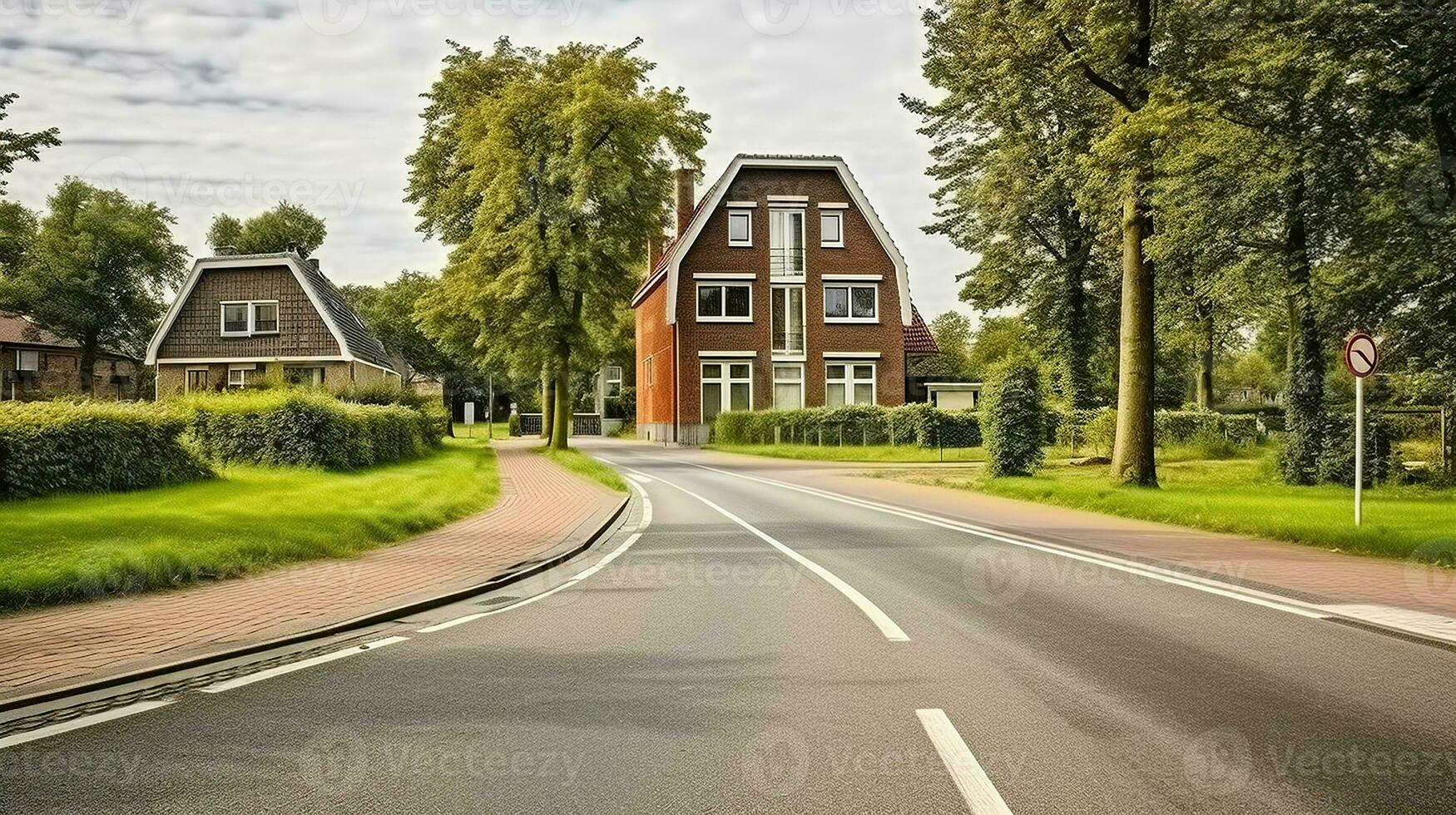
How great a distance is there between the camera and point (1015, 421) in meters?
23.4

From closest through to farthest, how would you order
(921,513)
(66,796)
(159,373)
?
(66,796), (921,513), (159,373)

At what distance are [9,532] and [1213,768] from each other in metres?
11.7

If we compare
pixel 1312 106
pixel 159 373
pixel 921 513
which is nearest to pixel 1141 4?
pixel 1312 106

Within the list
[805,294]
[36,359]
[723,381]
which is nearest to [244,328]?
[723,381]

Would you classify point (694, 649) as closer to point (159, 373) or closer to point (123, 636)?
point (123, 636)

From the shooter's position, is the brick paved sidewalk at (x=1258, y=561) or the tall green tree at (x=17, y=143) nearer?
the brick paved sidewalk at (x=1258, y=561)

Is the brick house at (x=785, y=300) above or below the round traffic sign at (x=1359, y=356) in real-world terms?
above

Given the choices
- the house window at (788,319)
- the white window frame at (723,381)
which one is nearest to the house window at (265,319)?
the white window frame at (723,381)

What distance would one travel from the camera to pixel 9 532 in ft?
35.3

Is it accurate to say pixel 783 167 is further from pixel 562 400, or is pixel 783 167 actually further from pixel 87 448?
pixel 87 448

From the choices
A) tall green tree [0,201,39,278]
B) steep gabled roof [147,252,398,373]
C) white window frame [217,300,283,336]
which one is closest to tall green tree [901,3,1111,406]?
steep gabled roof [147,252,398,373]

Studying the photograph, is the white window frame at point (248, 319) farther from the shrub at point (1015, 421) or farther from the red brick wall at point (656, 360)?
the shrub at point (1015, 421)

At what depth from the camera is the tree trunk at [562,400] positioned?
3941 cm

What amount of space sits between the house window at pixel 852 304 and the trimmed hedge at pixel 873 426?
879cm
